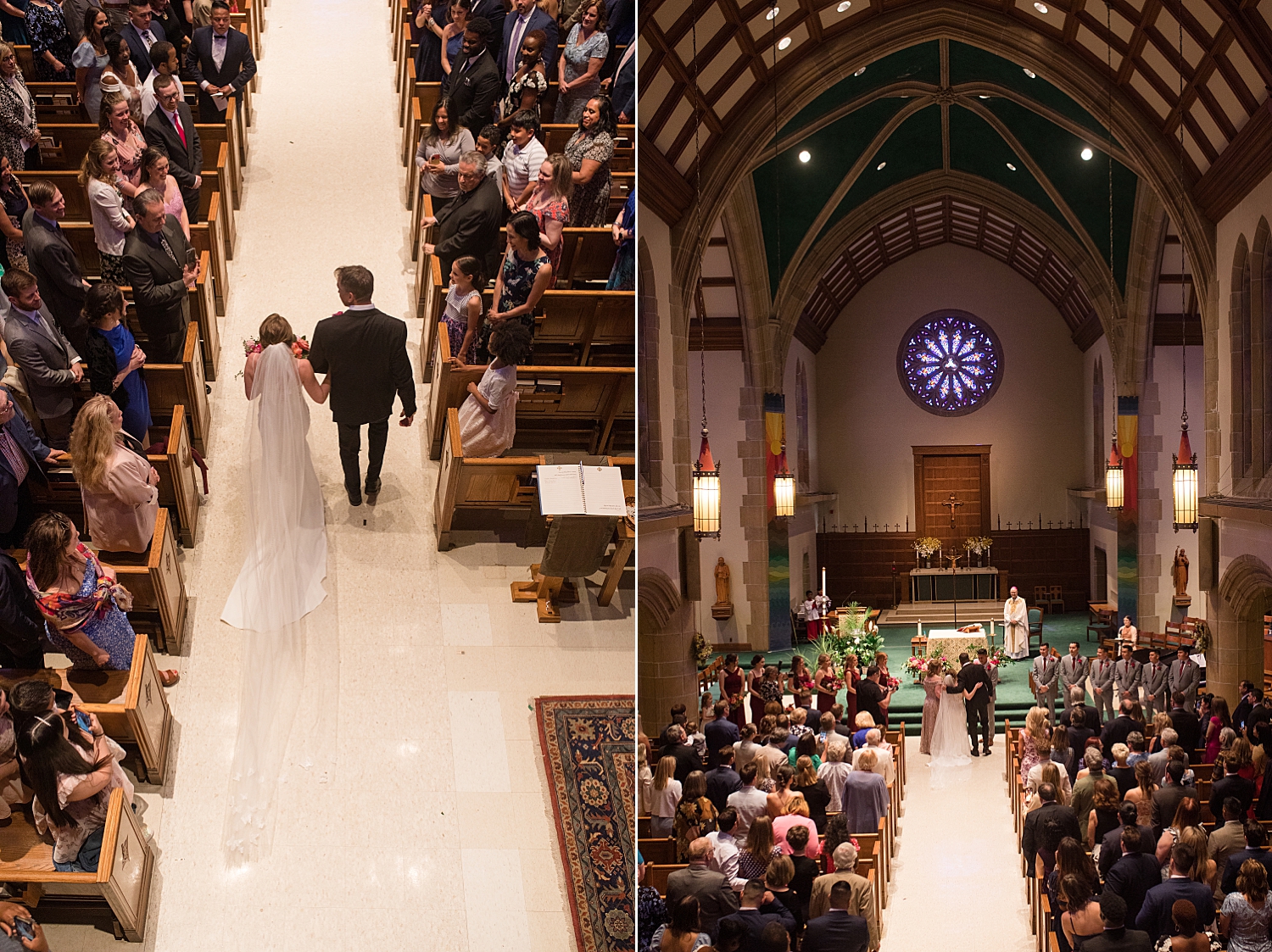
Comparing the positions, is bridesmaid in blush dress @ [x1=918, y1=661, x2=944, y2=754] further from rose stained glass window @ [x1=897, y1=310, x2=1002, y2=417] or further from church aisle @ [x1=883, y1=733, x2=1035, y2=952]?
rose stained glass window @ [x1=897, y1=310, x2=1002, y2=417]

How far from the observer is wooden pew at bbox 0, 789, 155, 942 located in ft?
13.4

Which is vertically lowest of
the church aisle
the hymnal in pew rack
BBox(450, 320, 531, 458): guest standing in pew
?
the church aisle

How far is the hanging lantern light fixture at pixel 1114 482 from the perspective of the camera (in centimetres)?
603

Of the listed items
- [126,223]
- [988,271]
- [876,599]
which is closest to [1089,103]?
[988,271]

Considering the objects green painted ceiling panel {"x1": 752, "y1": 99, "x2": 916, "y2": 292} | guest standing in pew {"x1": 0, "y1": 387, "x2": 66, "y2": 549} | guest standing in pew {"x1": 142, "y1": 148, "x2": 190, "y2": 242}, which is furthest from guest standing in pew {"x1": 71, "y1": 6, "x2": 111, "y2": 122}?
green painted ceiling panel {"x1": 752, "y1": 99, "x2": 916, "y2": 292}

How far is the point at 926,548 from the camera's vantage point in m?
6.26

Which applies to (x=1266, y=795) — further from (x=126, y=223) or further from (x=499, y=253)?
(x=126, y=223)

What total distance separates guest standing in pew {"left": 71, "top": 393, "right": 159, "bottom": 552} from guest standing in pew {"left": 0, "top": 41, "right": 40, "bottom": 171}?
8.24 feet

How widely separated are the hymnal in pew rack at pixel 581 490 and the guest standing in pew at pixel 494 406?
0.67 m

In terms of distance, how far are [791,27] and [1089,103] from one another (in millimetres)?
1952

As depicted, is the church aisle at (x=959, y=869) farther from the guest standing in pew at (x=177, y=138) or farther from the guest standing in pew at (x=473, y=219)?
the guest standing in pew at (x=177, y=138)

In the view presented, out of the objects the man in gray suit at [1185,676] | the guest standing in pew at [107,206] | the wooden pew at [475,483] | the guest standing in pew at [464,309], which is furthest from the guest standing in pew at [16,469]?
the man in gray suit at [1185,676]

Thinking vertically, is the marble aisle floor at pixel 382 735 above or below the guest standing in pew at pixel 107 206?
below

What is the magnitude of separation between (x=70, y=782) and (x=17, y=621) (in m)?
0.64
